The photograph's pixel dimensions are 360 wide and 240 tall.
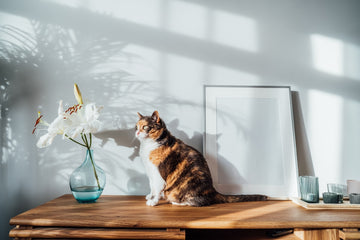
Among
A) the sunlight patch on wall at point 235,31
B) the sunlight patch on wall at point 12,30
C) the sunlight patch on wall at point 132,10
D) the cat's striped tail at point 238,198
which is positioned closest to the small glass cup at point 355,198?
the cat's striped tail at point 238,198

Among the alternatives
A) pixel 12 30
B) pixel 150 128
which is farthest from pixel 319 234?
pixel 12 30

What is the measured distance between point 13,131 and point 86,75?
1.83ft

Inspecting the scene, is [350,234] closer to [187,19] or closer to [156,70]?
[156,70]

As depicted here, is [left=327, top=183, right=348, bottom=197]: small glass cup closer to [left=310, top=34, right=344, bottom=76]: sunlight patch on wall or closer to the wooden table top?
the wooden table top

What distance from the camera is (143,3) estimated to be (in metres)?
1.60

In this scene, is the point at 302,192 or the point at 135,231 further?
the point at 302,192

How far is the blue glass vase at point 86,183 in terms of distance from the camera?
1.27 m

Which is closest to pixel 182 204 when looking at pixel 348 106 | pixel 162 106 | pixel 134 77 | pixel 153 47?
pixel 162 106

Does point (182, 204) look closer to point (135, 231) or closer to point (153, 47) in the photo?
point (135, 231)

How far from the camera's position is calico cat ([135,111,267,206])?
126cm

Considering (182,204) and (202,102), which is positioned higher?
(202,102)

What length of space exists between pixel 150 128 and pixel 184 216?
48 cm

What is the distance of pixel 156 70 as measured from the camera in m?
1.58

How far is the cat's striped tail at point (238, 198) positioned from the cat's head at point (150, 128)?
1.51ft
